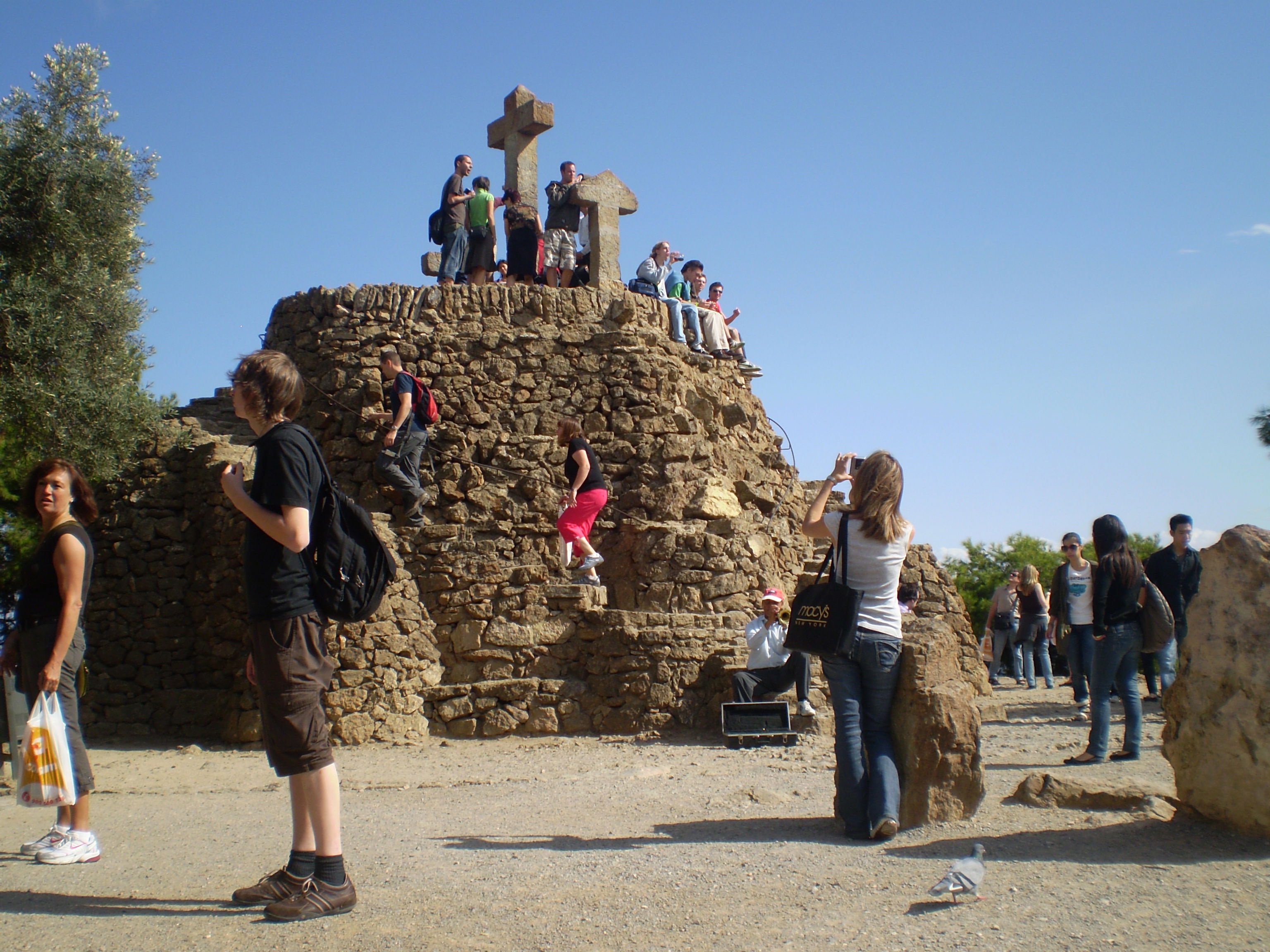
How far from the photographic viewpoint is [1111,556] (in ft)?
23.5

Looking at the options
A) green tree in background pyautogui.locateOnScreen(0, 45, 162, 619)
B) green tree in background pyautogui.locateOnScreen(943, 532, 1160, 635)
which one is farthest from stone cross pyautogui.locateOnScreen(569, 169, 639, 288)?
green tree in background pyautogui.locateOnScreen(943, 532, 1160, 635)

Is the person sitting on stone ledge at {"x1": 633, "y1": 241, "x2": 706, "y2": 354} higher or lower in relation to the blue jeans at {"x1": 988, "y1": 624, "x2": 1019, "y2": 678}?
higher

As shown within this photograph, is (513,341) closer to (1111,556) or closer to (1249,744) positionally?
(1111,556)

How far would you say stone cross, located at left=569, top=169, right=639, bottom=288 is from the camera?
13.0 metres

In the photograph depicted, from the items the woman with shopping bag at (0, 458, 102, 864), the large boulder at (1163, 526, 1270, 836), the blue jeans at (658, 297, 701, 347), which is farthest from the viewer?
the blue jeans at (658, 297, 701, 347)

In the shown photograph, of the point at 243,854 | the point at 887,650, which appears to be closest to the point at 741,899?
the point at 887,650

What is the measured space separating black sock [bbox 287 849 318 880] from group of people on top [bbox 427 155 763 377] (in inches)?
361

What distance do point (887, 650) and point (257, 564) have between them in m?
2.92

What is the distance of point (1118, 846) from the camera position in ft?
14.5

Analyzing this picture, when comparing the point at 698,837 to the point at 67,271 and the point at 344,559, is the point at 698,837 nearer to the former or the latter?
the point at 344,559

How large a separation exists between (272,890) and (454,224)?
9.84 m

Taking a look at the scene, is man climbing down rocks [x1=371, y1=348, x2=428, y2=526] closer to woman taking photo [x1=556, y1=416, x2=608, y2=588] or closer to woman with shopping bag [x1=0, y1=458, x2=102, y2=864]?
woman taking photo [x1=556, y1=416, x2=608, y2=588]

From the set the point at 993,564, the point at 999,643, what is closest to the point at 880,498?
the point at 999,643

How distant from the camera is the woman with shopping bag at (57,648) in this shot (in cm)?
467
